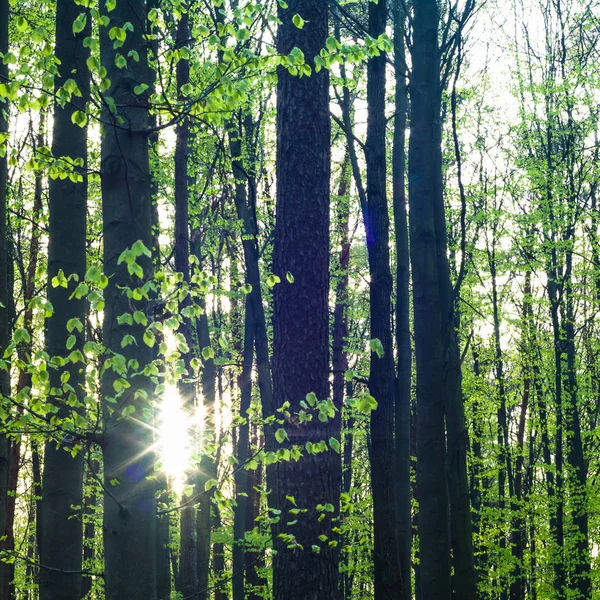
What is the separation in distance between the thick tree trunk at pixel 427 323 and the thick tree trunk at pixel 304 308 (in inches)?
77.9

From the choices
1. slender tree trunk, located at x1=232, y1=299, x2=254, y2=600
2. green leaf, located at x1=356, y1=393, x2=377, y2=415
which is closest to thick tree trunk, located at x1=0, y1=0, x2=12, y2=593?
green leaf, located at x1=356, y1=393, x2=377, y2=415

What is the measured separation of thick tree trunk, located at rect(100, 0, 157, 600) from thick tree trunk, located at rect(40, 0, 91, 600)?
1.83 m

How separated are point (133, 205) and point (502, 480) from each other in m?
18.4

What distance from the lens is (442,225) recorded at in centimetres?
812

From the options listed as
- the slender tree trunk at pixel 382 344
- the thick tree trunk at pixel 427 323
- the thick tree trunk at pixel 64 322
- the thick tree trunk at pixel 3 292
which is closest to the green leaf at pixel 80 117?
the thick tree trunk at pixel 64 322

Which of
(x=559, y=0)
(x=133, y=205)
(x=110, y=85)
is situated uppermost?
(x=559, y=0)

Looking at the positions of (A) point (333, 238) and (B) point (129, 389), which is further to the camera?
(A) point (333, 238)

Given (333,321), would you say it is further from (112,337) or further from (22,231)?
(112,337)

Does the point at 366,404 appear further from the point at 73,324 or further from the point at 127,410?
the point at 73,324

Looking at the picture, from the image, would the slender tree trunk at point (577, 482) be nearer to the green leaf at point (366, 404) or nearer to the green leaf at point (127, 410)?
the green leaf at point (366, 404)

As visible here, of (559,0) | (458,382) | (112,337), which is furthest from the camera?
(559,0)

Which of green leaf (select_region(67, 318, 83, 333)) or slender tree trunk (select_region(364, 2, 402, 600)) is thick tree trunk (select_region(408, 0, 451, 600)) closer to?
slender tree trunk (select_region(364, 2, 402, 600))

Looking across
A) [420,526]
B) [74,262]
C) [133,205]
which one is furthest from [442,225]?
[133,205]

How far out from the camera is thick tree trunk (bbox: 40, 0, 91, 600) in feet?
18.0
